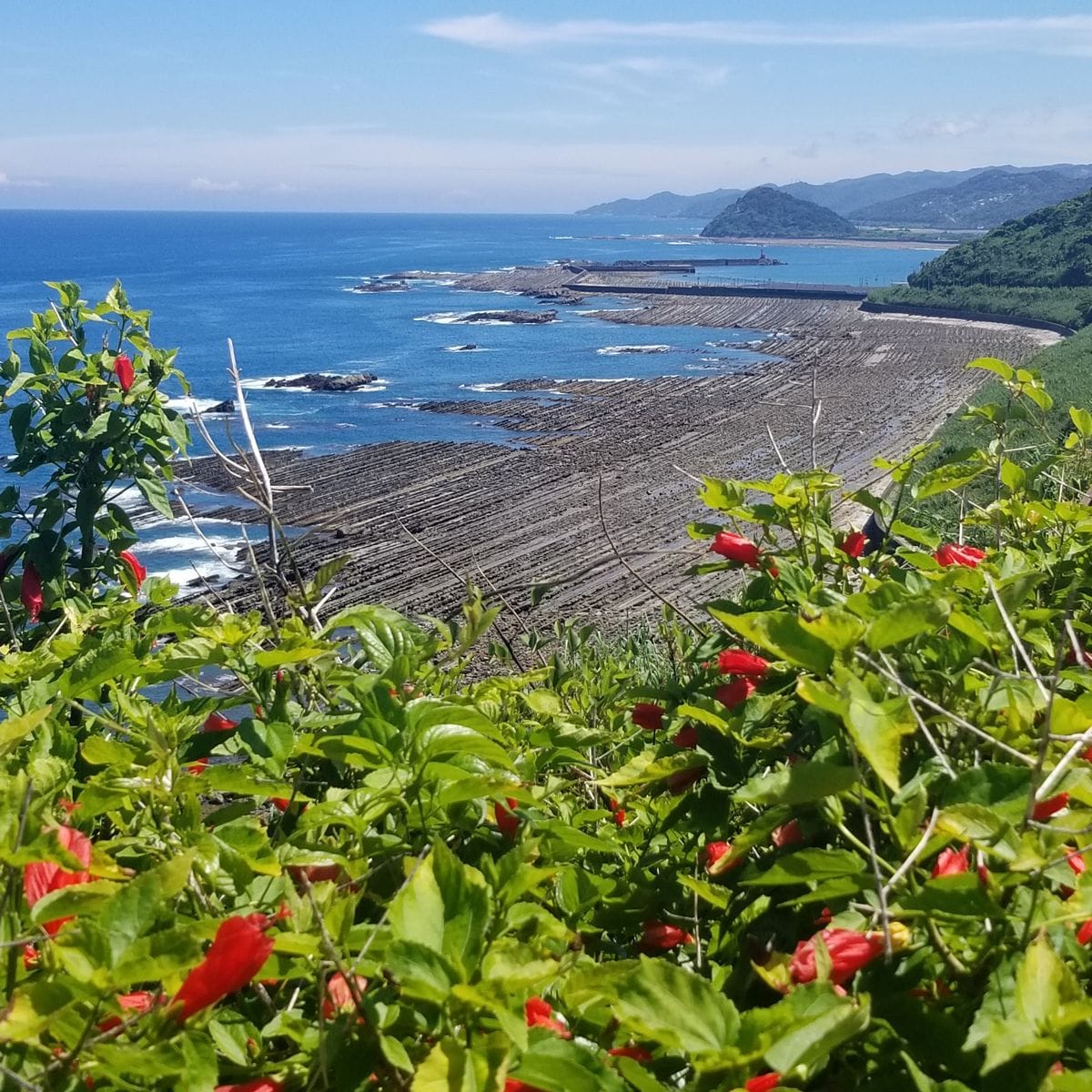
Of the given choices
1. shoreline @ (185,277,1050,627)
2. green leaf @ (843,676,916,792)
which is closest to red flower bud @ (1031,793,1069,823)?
green leaf @ (843,676,916,792)

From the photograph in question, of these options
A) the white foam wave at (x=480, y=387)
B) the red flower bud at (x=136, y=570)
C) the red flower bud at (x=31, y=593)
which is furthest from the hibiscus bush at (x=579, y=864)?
the white foam wave at (x=480, y=387)

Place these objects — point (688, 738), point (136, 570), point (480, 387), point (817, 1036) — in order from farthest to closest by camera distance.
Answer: point (480, 387)
point (136, 570)
point (688, 738)
point (817, 1036)

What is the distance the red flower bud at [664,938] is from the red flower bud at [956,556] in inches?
22.7

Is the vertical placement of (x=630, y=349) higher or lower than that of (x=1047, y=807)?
higher

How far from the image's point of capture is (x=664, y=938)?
961mm

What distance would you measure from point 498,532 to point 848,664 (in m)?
20.3

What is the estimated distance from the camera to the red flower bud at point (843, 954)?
686 millimetres

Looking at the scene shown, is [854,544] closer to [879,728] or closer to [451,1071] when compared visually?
[879,728]

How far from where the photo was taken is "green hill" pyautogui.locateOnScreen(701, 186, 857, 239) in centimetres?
12825

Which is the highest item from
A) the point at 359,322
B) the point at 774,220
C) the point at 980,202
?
the point at 980,202

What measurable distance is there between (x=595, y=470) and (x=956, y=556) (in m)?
23.0

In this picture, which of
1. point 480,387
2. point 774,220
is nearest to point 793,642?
point 480,387

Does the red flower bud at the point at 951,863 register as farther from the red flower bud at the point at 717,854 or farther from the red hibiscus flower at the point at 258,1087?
the red hibiscus flower at the point at 258,1087

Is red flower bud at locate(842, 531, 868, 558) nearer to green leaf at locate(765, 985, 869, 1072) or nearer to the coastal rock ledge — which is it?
green leaf at locate(765, 985, 869, 1072)
